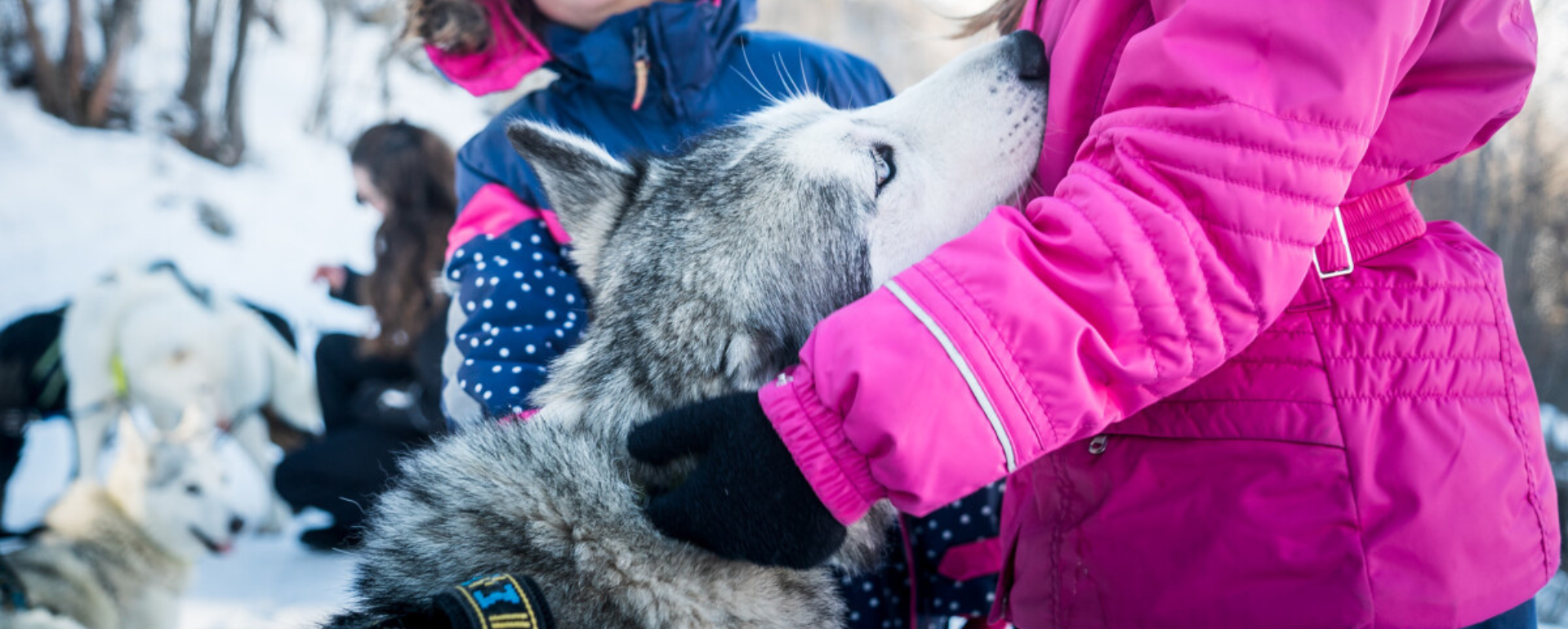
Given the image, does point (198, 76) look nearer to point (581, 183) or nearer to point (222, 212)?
point (222, 212)

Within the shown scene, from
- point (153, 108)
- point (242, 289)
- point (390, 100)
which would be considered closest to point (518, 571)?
point (242, 289)

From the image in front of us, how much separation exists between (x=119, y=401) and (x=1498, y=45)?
6.41 m

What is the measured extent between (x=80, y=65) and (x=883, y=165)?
10417 millimetres

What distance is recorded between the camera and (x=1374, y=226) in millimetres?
1370

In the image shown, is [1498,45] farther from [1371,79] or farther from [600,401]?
[600,401]

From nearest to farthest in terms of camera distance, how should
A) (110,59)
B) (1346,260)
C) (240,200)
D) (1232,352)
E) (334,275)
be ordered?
(1232,352)
(1346,260)
(334,275)
(110,59)
(240,200)

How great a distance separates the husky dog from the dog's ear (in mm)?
3475

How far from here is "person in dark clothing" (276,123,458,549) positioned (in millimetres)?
5348

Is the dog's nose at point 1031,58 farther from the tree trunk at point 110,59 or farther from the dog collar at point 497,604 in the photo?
the tree trunk at point 110,59

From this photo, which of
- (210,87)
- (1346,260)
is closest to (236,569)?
(1346,260)

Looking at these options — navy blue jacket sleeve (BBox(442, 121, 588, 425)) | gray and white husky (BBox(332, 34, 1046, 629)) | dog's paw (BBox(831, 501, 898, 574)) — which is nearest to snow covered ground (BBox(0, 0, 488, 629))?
gray and white husky (BBox(332, 34, 1046, 629))

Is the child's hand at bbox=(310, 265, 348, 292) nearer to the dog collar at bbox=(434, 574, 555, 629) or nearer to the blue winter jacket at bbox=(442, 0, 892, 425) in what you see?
the blue winter jacket at bbox=(442, 0, 892, 425)

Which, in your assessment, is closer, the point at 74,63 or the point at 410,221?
the point at 410,221

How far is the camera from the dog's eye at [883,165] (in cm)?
178
